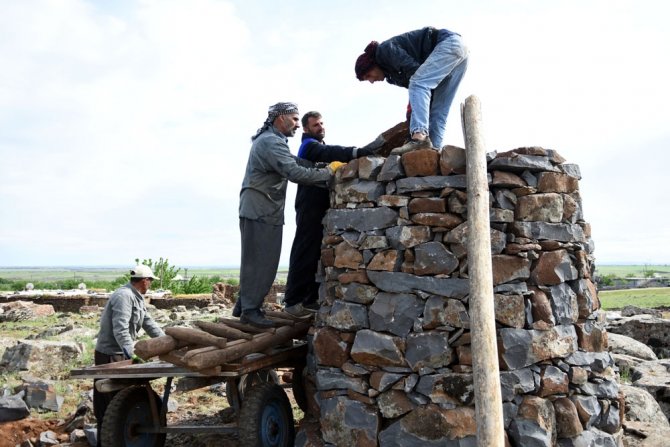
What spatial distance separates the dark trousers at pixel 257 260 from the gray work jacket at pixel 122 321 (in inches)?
62.9

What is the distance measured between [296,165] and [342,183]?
520mm

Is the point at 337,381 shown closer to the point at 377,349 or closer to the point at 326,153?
the point at 377,349

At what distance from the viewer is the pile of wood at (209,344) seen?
178 inches

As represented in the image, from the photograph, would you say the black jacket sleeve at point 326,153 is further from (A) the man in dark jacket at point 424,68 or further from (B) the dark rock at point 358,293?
(B) the dark rock at point 358,293

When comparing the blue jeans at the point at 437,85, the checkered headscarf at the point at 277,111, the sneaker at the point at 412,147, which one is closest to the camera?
the sneaker at the point at 412,147

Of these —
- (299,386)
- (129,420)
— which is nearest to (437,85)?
(299,386)

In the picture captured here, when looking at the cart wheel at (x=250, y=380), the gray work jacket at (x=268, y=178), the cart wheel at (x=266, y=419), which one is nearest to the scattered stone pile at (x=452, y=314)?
the cart wheel at (x=266, y=419)

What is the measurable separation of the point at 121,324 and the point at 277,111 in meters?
2.98

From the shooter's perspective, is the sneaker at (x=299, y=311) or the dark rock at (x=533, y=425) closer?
the dark rock at (x=533, y=425)

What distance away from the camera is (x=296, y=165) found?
17.3 ft

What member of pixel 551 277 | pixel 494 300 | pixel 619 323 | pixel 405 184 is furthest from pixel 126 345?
pixel 619 323

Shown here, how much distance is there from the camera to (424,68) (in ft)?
17.2

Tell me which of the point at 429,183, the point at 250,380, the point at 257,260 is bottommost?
the point at 250,380

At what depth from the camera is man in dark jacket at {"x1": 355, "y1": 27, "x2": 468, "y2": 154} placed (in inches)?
204
